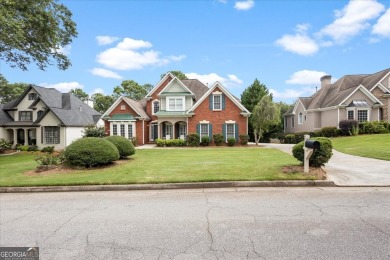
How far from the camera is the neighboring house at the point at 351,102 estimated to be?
27.5 metres

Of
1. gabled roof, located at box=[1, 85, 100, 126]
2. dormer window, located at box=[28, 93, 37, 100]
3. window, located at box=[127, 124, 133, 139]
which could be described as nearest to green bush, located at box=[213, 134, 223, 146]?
window, located at box=[127, 124, 133, 139]

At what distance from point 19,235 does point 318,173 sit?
843cm

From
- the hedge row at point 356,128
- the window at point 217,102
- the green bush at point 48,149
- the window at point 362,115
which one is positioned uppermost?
the window at point 217,102

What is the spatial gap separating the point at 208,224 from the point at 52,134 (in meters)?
29.9

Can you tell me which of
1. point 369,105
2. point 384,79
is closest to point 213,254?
point 369,105

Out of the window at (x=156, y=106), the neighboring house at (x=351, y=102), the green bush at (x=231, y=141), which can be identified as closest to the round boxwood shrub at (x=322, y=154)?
the green bush at (x=231, y=141)

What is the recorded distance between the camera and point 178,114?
91.1 feet

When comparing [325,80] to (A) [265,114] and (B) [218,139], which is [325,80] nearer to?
(A) [265,114]

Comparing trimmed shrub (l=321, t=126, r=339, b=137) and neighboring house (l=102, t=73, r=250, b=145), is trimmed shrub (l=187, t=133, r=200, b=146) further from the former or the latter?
trimmed shrub (l=321, t=126, r=339, b=137)

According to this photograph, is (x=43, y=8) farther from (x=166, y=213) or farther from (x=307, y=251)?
(x=307, y=251)

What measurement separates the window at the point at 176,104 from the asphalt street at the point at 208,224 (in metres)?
22.0

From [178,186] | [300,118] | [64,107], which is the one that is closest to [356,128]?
[300,118]

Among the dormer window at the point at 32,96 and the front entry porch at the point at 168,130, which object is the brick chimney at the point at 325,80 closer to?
the front entry porch at the point at 168,130

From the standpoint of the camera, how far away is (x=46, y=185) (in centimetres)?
825
